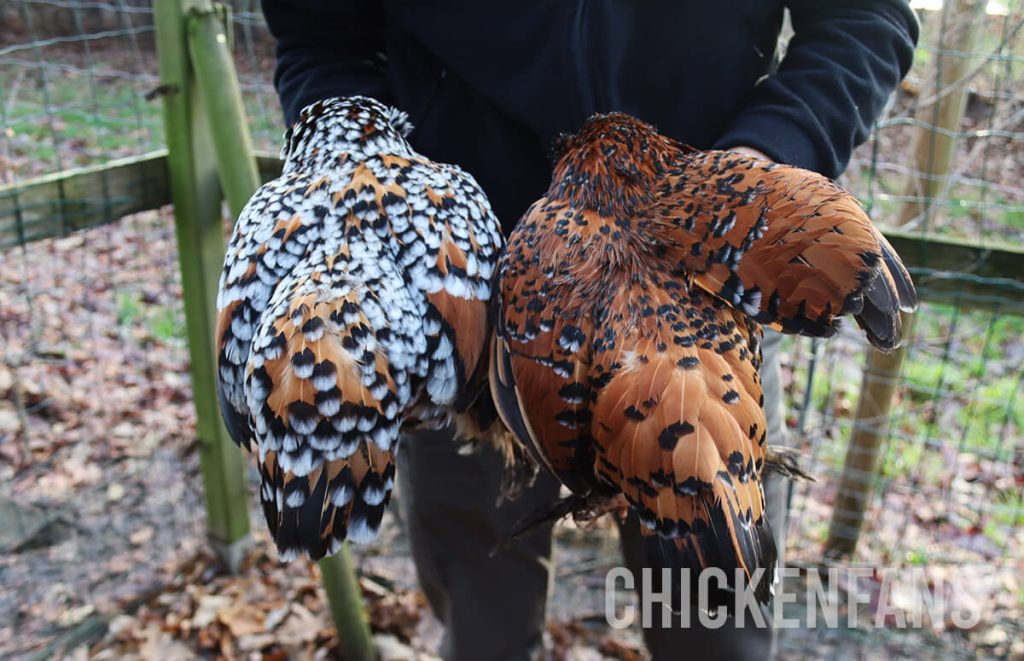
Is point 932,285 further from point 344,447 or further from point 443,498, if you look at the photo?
point 344,447

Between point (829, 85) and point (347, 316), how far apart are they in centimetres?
102

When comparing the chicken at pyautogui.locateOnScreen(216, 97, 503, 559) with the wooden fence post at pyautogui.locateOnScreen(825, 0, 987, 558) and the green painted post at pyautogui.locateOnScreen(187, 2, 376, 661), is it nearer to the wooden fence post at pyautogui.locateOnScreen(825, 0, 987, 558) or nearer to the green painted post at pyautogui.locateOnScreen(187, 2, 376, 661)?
the green painted post at pyautogui.locateOnScreen(187, 2, 376, 661)

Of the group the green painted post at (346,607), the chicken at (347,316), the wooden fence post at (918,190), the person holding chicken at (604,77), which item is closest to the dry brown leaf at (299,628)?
the green painted post at (346,607)

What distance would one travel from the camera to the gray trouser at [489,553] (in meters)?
1.82

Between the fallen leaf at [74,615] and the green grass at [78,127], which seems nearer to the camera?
the fallen leaf at [74,615]

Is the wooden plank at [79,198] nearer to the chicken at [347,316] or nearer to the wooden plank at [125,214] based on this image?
the wooden plank at [125,214]

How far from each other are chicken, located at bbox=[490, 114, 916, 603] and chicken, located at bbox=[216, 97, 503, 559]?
0.11 metres

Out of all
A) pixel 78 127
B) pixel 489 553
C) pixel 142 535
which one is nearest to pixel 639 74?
pixel 489 553

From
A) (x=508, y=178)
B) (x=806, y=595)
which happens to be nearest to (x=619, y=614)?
(x=806, y=595)

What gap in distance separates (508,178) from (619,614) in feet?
6.52

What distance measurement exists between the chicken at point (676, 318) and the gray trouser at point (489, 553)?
1.88 ft

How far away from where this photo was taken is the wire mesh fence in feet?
8.31

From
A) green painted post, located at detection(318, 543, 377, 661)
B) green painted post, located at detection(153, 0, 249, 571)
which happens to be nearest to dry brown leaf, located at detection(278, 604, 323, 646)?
green painted post, located at detection(318, 543, 377, 661)

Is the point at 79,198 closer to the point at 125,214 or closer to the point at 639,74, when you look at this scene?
the point at 125,214
